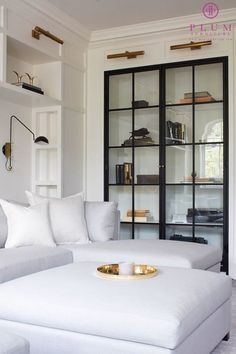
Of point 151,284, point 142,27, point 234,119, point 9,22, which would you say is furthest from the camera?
point 142,27

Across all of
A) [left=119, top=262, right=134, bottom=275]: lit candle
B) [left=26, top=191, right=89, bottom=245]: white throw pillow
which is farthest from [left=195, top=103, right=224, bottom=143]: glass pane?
[left=119, top=262, right=134, bottom=275]: lit candle

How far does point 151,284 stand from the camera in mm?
2119

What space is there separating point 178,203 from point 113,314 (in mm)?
3169

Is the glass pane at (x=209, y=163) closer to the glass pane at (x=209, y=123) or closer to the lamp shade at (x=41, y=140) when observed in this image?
the glass pane at (x=209, y=123)

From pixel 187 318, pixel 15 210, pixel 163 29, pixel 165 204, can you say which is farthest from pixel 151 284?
pixel 163 29

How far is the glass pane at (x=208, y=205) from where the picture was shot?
4.64 metres

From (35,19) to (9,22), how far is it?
1.28 ft

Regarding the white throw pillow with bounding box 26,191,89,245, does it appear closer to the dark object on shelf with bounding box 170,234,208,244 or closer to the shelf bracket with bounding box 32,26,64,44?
the dark object on shelf with bounding box 170,234,208,244

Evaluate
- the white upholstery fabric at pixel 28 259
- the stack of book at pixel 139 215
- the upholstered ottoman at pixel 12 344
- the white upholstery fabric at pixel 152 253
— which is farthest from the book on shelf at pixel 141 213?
the upholstered ottoman at pixel 12 344

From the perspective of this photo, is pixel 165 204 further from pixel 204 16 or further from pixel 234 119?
pixel 204 16

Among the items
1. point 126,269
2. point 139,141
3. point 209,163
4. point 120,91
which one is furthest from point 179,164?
point 126,269

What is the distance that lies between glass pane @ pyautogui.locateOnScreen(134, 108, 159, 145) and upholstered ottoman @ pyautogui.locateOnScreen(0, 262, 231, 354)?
2862 mm

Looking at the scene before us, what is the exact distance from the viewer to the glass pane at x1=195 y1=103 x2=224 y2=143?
183 inches

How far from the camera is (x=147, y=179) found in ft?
16.3
